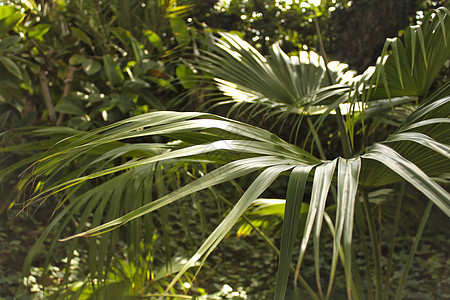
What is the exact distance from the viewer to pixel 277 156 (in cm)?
70

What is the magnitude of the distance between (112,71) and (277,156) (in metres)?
1.38

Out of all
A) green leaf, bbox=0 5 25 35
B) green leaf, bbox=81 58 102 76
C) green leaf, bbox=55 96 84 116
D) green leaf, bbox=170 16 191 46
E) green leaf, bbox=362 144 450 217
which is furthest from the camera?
green leaf, bbox=170 16 191 46

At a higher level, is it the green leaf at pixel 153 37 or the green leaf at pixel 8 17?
the green leaf at pixel 8 17

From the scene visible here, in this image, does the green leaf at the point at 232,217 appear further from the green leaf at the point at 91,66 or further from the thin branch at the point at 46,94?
the thin branch at the point at 46,94

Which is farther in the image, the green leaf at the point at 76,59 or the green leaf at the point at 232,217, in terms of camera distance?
the green leaf at the point at 76,59

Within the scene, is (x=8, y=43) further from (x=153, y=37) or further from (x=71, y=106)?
(x=153, y=37)

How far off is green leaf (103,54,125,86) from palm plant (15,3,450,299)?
2.31 feet

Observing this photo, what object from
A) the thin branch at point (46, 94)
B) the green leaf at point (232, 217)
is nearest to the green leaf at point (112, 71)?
the thin branch at point (46, 94)

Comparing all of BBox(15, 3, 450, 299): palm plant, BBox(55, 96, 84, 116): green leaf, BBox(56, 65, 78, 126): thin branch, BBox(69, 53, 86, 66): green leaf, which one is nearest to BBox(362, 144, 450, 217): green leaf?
BBox(15, 3, 450, 299): palm plant

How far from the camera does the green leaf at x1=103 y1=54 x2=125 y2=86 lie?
6.19 feet

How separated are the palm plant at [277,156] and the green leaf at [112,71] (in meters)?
0.70

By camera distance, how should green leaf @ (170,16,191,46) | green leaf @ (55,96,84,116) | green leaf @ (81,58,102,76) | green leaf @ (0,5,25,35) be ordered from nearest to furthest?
green leaf @ (0,5,25,35) → green leaf @ (55,96,84,116) → green leaf @ (81,58,102,76) → green leaf @ (170,16,191,46)

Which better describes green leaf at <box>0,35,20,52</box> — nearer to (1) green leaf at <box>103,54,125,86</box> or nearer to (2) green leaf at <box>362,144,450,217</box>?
(1) green leaf at <box>103,54,125,86</box>

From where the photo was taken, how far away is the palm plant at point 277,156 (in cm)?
51
